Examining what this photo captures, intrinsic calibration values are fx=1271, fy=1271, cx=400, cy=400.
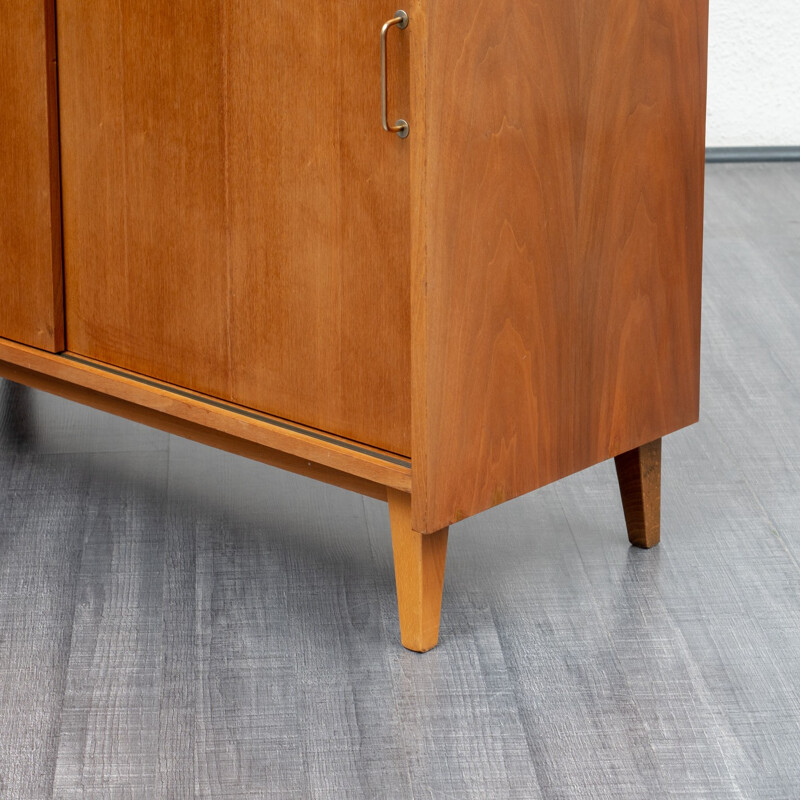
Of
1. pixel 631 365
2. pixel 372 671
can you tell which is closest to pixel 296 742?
pixel 372 671

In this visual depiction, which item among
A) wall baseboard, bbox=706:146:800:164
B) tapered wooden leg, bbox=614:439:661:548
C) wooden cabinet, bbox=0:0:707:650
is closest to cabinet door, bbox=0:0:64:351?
wooden cabinet, bbox=0:0:707:650

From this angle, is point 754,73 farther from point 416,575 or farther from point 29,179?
point 416,575

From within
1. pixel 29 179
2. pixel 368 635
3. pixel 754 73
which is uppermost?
pixel 29 179

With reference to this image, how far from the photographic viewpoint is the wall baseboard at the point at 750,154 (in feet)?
14.0

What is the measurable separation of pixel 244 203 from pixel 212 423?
0.89 ft

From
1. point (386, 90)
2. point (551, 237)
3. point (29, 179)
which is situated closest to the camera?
point (386, 90)

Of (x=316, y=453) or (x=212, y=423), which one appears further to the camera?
(x=212, y=423)

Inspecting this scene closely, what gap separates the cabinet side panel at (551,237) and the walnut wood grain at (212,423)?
9 centimetres

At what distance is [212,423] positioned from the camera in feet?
5.01

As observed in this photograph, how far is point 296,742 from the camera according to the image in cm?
127

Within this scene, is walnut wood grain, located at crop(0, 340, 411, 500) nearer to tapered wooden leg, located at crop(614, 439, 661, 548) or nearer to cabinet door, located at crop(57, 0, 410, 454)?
cabinet door, located at crop(57, 0, 410, 454)

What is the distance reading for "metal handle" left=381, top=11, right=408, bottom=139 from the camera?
47.8 inches

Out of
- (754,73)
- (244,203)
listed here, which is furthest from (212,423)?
(754,73)

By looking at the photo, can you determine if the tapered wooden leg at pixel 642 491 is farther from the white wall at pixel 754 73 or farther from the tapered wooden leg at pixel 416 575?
the white wall at pixel 754 73
